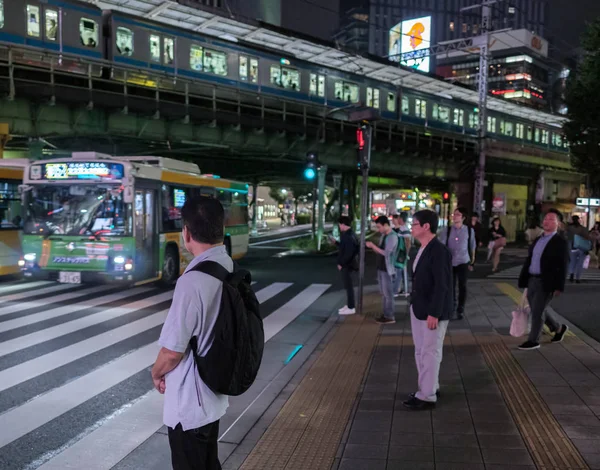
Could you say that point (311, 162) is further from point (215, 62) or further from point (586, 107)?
point (586, 107)

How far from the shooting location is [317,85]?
27047 mm

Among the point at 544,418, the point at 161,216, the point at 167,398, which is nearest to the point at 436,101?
the point at 161,216

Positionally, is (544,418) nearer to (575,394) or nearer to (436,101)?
(575,394)

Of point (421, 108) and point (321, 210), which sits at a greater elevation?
point (421, 108)

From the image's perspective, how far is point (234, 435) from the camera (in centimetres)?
443

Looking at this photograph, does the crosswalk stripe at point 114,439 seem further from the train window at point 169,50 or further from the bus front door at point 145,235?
the train window at point 169,50

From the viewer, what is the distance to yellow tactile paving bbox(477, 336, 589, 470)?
376 centimetres

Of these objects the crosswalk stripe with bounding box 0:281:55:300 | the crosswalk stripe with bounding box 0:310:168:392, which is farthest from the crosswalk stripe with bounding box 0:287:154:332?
the crosswalk stripe with bounding box 0:281:55:300

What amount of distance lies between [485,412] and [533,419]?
39 cm

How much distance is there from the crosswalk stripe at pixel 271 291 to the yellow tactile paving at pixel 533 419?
6189mm

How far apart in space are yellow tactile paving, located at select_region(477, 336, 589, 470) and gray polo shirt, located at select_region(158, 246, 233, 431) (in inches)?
98.1

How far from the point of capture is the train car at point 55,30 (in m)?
16.7

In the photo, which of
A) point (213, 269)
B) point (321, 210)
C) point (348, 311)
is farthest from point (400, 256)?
point (321, 210)

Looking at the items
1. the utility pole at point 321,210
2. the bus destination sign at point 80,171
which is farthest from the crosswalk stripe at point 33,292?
the utility pole at point 321,210
